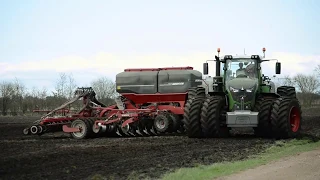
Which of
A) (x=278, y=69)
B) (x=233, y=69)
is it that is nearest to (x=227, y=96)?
(x=233, y=69)

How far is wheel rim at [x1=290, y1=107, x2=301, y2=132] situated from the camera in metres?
19.6

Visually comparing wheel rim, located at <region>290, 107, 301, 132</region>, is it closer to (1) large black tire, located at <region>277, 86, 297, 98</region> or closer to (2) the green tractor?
(2) the green tractor

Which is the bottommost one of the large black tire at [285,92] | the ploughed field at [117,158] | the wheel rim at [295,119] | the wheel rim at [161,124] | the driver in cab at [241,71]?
the ploughed field at [117,158]

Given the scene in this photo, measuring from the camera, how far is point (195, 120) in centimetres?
1867

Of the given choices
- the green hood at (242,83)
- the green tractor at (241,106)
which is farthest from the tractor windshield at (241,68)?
the green hood at (242,83)

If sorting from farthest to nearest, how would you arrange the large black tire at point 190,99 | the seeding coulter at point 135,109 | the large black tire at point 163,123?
the large black tire at point 163,123 → the seeding coulter at point 135,109 → the large black tire at point 190,99

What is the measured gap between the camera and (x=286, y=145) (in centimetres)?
1625

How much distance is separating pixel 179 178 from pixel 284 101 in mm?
9845

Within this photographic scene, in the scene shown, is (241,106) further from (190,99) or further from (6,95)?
(6,95)

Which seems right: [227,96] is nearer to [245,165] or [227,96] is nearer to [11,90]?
[245,165]

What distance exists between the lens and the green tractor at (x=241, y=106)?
60.0 ft

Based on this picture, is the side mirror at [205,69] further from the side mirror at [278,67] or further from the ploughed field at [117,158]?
the ploughed field at [117,158]

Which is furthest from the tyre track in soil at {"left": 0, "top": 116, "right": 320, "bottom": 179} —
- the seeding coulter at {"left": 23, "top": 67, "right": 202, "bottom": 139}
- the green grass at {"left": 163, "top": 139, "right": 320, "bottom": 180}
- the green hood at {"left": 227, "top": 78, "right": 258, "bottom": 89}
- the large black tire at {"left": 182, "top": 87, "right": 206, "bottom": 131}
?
the seeding coulter at {"left": 23, "top": 67, "right": 202, "bottom": 139}

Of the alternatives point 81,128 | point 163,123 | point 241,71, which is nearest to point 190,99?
point 241,71
